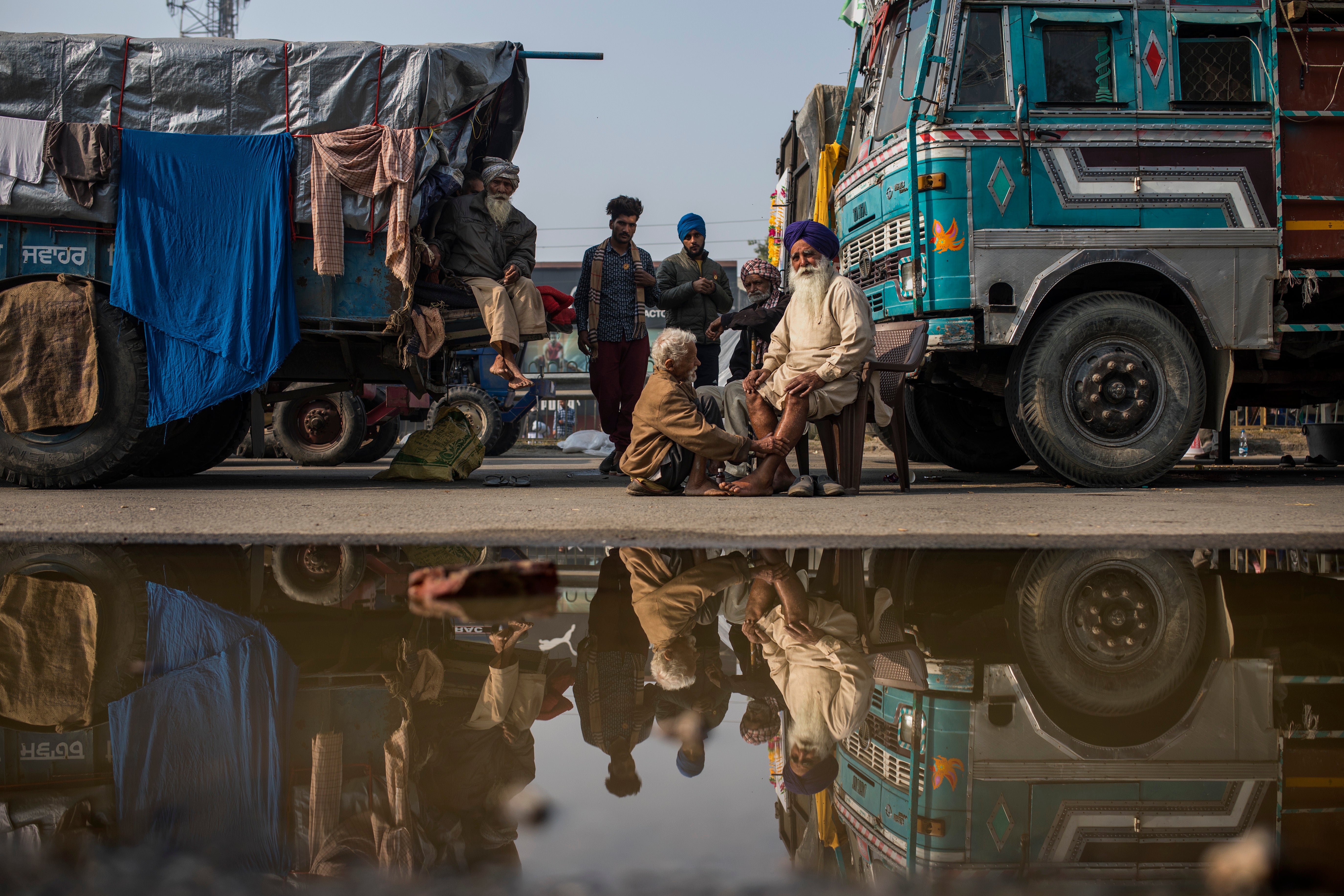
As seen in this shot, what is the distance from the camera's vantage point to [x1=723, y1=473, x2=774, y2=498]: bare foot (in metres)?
4.95

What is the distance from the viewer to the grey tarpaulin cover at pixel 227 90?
535cm

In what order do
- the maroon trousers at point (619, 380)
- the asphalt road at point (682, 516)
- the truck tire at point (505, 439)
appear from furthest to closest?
the truck tire at point (505, 439) → the maroon trousers at point (619, 380) → the asphalt road at point (682, 516)

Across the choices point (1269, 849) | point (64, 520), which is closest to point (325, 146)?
point (64, 520)

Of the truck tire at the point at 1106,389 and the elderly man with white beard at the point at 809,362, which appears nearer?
the elderly man with white beard at the point at 809,362

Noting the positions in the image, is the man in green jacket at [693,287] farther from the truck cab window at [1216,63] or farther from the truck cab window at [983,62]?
the truck cab window at [1216,63]

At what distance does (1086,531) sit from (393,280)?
410 centimetres

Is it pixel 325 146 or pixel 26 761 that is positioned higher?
pixel 325 146

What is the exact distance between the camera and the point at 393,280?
18.3 feet

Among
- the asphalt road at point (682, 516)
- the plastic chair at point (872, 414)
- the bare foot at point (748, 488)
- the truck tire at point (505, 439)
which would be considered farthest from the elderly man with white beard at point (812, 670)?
the truck tire at point (505, 439)

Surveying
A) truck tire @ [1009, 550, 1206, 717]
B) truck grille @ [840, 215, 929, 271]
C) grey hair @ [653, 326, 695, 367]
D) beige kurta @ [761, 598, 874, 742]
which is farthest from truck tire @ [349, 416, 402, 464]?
beige kurta @ [761, 598, 874, 742]

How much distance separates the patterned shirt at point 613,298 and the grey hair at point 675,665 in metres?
4.72

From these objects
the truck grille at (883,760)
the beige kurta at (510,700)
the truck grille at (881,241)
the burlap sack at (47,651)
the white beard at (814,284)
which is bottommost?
the truck grille at (883,760)

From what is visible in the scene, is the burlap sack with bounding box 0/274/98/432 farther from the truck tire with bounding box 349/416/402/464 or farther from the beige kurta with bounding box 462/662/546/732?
the truck tire with bounding box 349/416/402/464

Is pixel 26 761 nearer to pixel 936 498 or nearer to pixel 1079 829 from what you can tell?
pixel 1079 829
